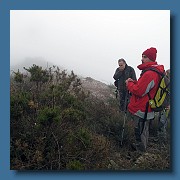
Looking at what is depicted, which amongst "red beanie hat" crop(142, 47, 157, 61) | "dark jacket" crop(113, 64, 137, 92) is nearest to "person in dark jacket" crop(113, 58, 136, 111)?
"dark jacket" crop(113, 64, 137, 92)

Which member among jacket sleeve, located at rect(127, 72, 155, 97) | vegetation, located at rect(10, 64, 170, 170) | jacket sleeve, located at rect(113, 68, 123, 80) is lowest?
vegetation, located at rect(10, 64, 170, 170)

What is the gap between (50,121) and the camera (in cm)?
302

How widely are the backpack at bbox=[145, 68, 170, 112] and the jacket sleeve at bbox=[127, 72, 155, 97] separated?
0.21 feet

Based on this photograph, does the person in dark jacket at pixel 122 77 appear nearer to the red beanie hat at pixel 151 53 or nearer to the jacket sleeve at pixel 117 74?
the jacket sleeve at pixel 117 74

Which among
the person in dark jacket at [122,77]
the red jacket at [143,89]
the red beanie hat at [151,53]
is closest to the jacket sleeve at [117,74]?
the person in dark jacket at [122,77]

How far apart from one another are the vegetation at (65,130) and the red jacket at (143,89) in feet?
0.42

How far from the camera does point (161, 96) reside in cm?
308

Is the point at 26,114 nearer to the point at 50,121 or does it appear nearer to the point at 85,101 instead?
the point at 50,121

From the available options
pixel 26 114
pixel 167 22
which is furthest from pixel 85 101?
pixel 167 22

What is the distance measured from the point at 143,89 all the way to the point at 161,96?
16 centimetres

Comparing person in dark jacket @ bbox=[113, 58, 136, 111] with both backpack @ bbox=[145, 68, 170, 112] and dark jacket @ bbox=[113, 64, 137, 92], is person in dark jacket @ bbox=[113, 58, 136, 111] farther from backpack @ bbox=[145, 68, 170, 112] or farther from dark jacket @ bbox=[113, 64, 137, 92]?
backpack @ bbox=[145, 68, 170, 112]

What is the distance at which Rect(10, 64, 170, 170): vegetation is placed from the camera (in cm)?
302

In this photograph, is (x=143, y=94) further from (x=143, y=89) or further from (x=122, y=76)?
(x=122, y=76)

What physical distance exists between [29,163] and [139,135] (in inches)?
37.7
